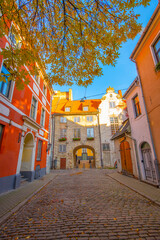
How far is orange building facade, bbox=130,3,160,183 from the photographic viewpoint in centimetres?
662

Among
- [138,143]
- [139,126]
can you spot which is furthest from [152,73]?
[138,143]

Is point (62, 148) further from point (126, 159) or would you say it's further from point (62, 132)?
point (126, 159)

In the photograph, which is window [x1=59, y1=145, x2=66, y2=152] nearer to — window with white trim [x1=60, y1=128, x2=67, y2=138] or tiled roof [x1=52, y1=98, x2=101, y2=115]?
window with white trim [x1=60, y1=128, x2=67, y2=138]

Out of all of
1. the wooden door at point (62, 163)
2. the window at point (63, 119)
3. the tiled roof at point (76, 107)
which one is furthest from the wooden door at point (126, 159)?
A: the window at point (63, 119)

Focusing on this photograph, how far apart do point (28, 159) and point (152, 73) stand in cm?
1071

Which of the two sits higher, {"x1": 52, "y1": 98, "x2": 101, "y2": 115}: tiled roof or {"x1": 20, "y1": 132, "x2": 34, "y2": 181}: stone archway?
{"x1": 52, "y1": 98, "x2": 101, "y2": 115}: tiled roof

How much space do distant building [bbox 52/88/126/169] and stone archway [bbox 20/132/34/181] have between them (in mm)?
11584

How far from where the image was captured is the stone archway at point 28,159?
9383mm

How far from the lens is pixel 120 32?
3.82 meters

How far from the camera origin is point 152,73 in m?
7.12

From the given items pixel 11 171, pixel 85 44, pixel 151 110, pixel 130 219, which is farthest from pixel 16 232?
pixel 151 110

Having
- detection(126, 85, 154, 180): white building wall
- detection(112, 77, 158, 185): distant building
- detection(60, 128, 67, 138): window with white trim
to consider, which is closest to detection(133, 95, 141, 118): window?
detection(112, 77, 158, 185): distant building

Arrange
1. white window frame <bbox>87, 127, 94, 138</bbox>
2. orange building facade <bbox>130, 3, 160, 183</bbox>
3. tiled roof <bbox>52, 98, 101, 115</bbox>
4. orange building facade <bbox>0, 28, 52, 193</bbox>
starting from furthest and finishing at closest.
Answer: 1. tiled roof <bbox>52, 98, 101, 115</bbox>
2. white window frame <bbox>87, 127, 94, 138</bbox>
3. orange building facade <bbox>130, 3, 160, 183</bbox>
4. orange building facade <bbox>0, 28, 52, 193</bbox>

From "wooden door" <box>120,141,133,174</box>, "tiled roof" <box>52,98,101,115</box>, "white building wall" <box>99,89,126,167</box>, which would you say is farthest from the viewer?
"tiled roof" <box>52,98,101,115</box>
